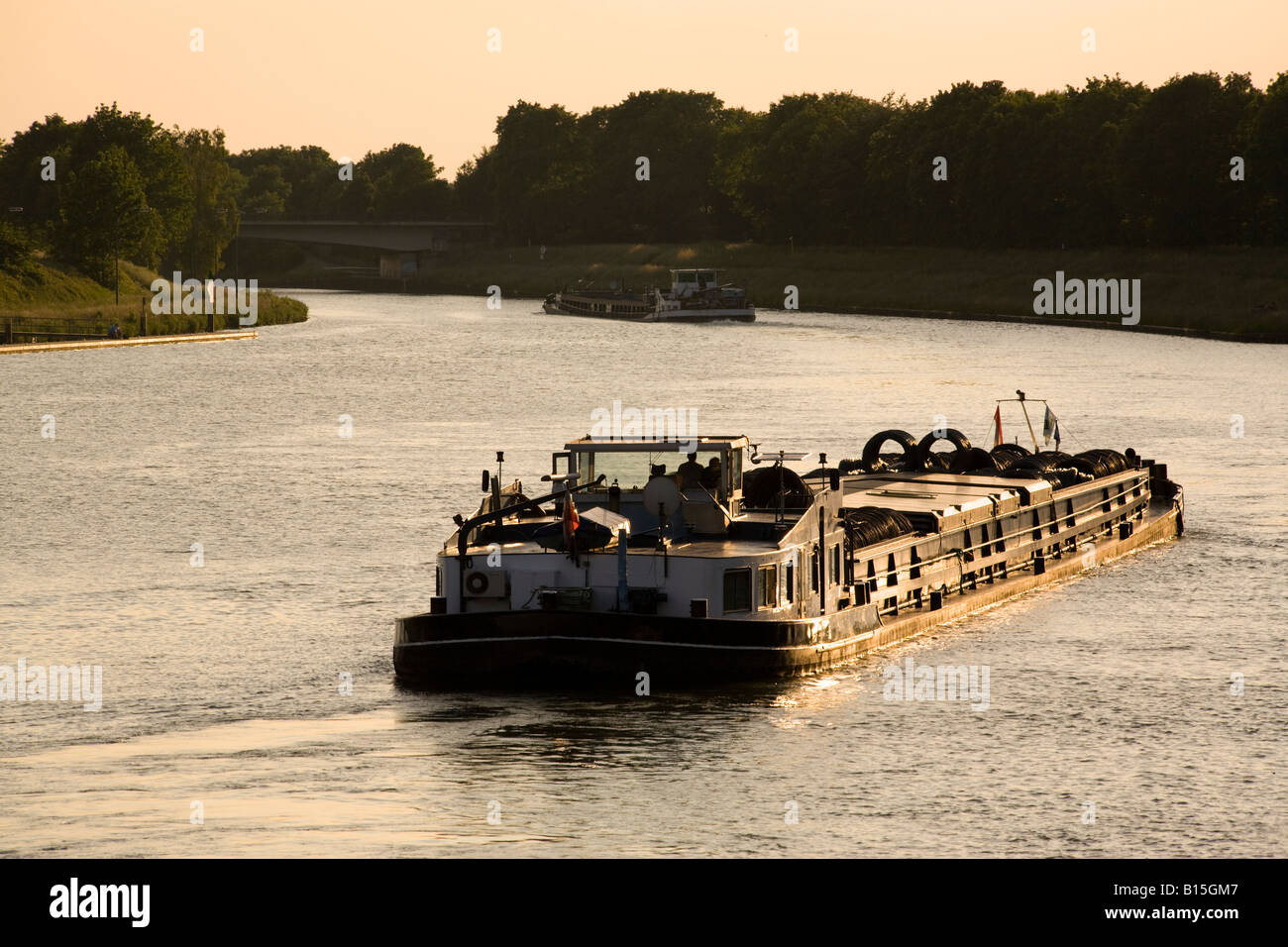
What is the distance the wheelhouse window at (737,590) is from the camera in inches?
1280

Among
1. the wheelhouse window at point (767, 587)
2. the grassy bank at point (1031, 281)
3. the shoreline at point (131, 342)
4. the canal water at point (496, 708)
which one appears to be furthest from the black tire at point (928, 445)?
the shoreline at point (131, 342)

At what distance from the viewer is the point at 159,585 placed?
43.0 meters

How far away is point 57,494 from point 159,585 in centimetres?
1755

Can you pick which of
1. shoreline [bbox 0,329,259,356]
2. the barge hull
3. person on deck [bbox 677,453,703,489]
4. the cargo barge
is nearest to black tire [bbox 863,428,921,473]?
the cargo barge

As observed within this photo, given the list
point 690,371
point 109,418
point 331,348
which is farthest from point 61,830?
point 331,348

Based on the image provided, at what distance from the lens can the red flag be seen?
32.0 metres

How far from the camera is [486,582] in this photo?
3284 centimetres

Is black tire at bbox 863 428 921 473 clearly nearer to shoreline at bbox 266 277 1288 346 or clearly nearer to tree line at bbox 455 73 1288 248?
shoreline at bbox 266 277 1288 346

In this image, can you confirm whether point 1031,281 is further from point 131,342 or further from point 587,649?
point 587,649

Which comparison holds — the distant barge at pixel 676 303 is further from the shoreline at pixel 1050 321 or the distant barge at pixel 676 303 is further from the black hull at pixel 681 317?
the shoreline at pixel 1050 321

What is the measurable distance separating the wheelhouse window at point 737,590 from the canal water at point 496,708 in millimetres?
1605

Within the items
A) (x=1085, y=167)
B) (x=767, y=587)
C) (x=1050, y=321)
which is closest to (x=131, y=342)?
(x=1050, y=321)
